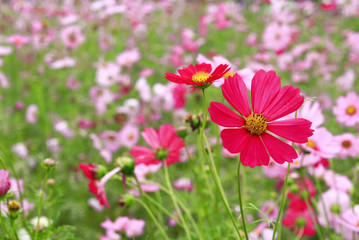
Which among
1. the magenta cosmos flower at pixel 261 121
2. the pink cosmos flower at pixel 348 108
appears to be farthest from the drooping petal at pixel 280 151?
the pink cosmos flower at pixel 348 108

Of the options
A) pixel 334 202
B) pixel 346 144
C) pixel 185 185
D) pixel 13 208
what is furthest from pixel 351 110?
pixel 13 208

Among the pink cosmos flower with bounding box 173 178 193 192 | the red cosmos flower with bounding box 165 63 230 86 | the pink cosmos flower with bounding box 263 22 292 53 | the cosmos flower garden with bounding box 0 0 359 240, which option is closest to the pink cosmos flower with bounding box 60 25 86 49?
the cosmos flower garden with bounding box 0 0 359 240

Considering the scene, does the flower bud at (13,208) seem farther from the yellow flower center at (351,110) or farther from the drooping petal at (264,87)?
the yellow flower center at (351,110)

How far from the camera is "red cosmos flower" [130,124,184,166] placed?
649 millimetres

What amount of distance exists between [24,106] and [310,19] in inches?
86.6

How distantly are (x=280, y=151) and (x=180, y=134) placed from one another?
0.88ft

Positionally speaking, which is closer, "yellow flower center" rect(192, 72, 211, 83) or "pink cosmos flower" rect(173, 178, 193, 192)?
"yellow flower center" rect(192, 72, 211, 83)

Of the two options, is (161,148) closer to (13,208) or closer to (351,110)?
(13,208)

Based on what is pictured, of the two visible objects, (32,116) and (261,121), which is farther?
(32,116)

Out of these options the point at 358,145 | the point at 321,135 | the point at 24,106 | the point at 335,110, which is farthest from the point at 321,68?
the point at 24,106

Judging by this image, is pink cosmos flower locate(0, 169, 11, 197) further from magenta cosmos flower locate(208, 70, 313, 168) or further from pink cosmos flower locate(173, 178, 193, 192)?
pink cosmos flower locate(173, 178, 193, 192)

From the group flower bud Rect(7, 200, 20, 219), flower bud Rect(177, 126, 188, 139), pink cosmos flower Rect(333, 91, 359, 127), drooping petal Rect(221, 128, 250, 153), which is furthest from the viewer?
pink cosmos flower Rect(333, 91, 359, 127)

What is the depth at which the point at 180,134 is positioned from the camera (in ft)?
2.11

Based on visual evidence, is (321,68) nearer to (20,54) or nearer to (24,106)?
(24,106)
